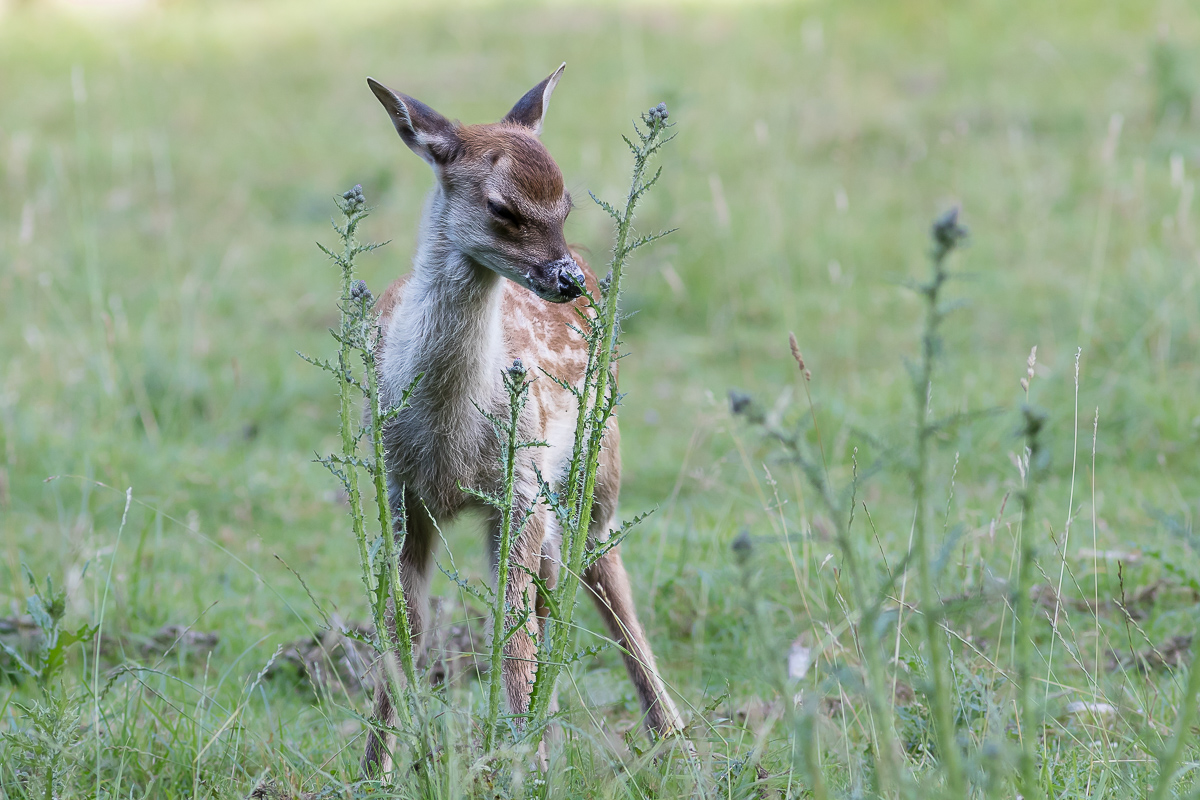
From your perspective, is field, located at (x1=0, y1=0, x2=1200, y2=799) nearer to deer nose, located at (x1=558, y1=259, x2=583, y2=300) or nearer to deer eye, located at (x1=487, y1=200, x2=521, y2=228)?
deer nose, located at (x1=558, y1=259, x2=583, y2=300)

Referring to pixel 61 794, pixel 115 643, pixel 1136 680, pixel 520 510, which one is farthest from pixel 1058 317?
pixel 61 794

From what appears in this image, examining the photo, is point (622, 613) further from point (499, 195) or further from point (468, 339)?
point (499, 195)

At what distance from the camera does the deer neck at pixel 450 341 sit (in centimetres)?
342

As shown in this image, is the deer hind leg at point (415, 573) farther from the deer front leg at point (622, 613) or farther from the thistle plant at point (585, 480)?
the thistle plant at point (585, 480)

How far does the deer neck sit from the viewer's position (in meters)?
3.42

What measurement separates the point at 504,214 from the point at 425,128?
0.41m

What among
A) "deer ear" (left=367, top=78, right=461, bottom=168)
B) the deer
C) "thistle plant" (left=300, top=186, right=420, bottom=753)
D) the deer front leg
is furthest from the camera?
the deer front leg

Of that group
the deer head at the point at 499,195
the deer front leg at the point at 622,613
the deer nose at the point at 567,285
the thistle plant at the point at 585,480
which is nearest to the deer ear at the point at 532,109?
the deer head at the point at 499,195

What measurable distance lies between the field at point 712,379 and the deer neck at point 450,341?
0.68m

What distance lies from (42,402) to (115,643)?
2.57 m

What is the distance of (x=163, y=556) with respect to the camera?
4715mm

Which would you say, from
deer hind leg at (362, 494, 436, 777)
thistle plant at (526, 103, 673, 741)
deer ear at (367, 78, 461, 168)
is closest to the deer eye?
deer ear at (367, 78, 461, 168)

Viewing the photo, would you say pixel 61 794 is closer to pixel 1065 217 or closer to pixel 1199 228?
pixel 1199 228

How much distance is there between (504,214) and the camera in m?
3.35
